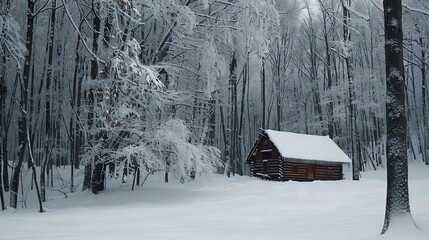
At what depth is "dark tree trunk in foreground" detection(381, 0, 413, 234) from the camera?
6.55 m

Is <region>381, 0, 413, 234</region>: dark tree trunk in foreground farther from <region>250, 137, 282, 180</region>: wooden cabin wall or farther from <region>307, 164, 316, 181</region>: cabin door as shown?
<region>307, 164, 316, 181</region>: cabin door


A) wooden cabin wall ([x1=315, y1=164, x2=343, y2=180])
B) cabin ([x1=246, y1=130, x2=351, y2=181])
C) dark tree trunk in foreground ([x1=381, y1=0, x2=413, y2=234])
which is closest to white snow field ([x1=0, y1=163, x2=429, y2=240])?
dark tree trunk in foreground ([x1=381, y1=0, x2=413, y2=234])


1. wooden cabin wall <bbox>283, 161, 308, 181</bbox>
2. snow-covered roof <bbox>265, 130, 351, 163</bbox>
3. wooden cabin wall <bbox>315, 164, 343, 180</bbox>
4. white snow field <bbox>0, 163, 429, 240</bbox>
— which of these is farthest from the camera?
wooden cabin wall <bbox>315, 164, 343, 180</bbox>

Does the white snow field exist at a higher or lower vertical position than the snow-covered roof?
lower

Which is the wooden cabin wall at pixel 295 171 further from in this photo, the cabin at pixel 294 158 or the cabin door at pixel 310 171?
the cabin door at pixel 310 171

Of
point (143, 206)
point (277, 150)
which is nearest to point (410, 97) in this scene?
point (277, 150)

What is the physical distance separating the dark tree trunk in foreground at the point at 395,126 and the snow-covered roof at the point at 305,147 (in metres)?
19.1

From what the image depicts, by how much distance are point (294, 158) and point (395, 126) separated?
19685mm

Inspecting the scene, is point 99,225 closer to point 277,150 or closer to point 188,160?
point 188,160

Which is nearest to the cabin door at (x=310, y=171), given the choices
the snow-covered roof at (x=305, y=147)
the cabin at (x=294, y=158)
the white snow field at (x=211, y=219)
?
the cabin at (x=294, y=158)

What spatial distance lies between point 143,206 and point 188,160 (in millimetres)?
2330

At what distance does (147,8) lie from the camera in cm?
1370

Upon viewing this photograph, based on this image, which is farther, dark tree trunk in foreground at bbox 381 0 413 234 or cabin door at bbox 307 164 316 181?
cabin door at bbox 307 164 316 181

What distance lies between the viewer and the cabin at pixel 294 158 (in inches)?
1046
